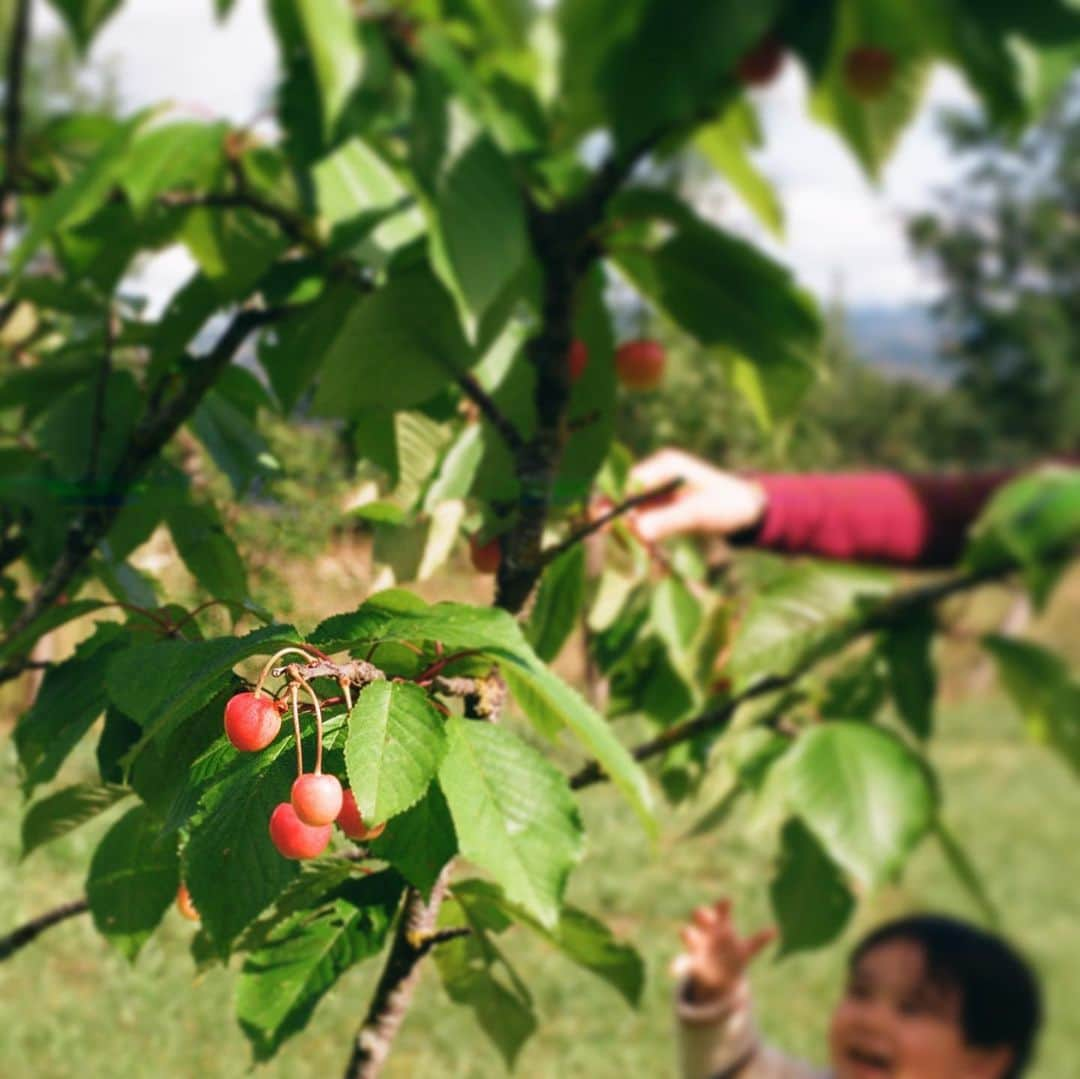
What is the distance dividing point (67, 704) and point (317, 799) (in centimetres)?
Result: 20

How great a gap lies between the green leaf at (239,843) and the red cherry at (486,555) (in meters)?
0.35

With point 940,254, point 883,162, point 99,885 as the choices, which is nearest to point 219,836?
point 99,885

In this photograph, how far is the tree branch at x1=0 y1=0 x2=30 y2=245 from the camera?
88cm

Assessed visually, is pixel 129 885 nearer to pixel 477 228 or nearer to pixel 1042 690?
pixel 477 228

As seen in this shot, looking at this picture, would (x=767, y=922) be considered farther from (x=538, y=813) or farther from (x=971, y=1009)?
(x=538, y=813)

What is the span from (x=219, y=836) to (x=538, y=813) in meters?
0.11

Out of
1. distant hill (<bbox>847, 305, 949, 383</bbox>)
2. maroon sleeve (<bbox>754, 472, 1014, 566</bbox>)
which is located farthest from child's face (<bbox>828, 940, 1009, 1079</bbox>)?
distant hill (<bbox>847, 305, 949, 383</bbox>)

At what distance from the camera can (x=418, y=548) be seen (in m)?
0.66

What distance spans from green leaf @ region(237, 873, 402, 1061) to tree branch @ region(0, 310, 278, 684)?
0.23 metres

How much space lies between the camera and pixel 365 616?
374 millimetres

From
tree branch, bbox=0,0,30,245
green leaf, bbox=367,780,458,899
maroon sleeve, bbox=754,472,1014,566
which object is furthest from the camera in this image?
maroon sleeve, bbox=754,472,1014,566

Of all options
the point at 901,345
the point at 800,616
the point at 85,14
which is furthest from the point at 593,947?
the point at 901,345

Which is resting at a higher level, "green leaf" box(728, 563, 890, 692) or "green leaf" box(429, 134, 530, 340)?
"green leaf" box(429, 134, 530, 340)

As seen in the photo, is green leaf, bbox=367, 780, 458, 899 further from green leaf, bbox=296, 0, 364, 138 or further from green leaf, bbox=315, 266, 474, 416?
green leaf, bbox=296, 0, 364, 138
